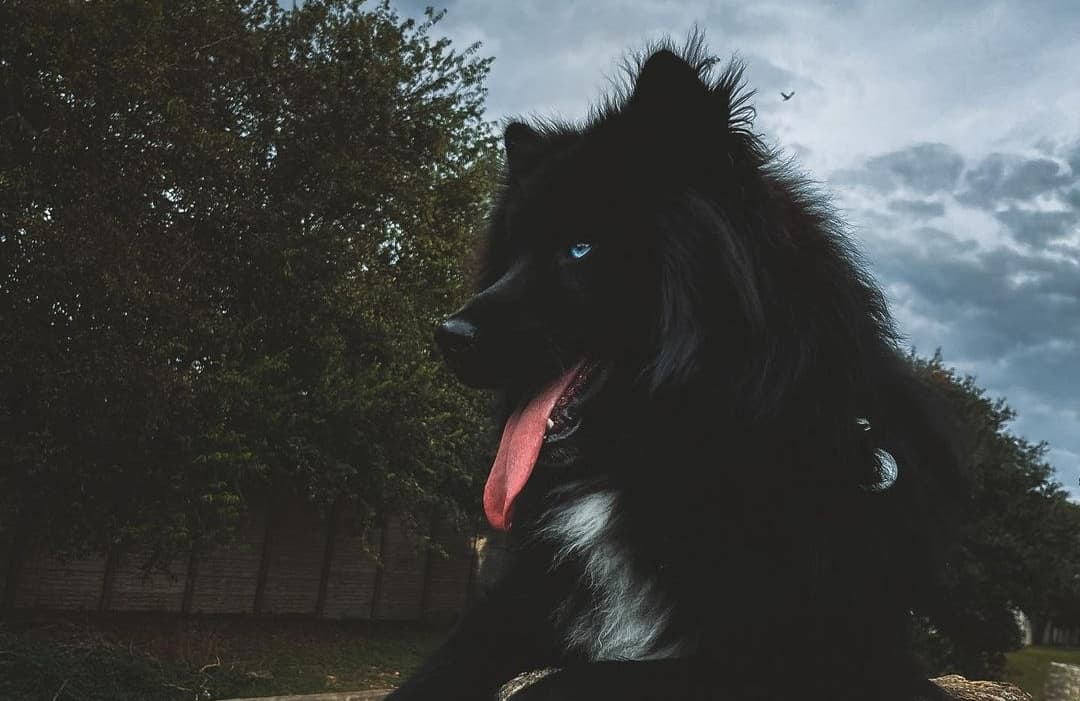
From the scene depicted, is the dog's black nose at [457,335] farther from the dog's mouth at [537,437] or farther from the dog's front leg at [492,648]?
the dog's front leg at [492,648]

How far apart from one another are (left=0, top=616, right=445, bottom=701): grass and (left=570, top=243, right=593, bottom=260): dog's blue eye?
7.35 meters

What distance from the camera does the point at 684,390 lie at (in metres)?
2.52

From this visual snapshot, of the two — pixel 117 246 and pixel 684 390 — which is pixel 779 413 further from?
pixel 117 246

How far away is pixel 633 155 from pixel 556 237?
0.34 meters

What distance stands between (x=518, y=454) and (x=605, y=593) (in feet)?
1.49

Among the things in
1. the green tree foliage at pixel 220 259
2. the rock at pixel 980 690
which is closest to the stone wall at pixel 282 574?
the green tree foliage at pixel 220 259

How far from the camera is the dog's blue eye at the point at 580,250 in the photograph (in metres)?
2.78

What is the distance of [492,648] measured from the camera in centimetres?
260

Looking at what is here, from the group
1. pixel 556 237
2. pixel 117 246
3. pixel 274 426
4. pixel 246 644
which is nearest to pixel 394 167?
pixel 274 426

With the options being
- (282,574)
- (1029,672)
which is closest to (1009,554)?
(1029,672)

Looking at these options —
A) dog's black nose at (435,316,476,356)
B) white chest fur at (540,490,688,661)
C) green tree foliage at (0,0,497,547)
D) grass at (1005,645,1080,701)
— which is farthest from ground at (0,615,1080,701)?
grass at (1005,645,1080,701)

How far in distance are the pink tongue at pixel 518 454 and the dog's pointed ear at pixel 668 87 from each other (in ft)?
2.60

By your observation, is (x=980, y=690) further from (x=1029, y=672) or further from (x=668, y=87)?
(x=1029, y=672)

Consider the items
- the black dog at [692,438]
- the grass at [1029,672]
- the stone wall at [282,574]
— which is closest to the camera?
the black dog at [692,438]
